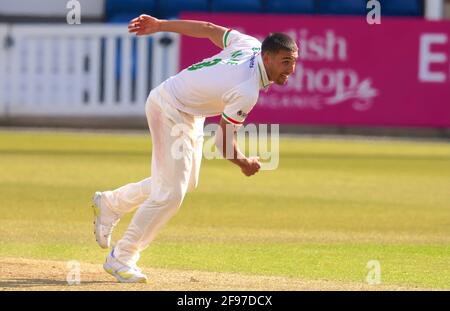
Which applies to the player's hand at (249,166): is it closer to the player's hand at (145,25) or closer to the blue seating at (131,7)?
the player's hand at (145,25)

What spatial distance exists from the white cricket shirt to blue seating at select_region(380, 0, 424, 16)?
21.5m

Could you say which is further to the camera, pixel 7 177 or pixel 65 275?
pixel 7 177

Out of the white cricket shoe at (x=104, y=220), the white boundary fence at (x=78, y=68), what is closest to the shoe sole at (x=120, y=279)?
the white cricket shoe at (x=104, y=220)

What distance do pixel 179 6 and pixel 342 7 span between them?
→ 395 centimetres

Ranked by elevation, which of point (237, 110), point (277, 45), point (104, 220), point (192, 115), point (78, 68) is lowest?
point (78, 68)

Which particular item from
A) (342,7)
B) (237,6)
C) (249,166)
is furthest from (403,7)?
(249,166)

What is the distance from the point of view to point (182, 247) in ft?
40.8

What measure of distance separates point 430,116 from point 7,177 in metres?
11.1

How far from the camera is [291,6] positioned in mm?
31109

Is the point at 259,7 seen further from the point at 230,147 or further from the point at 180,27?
the point at 230,147
